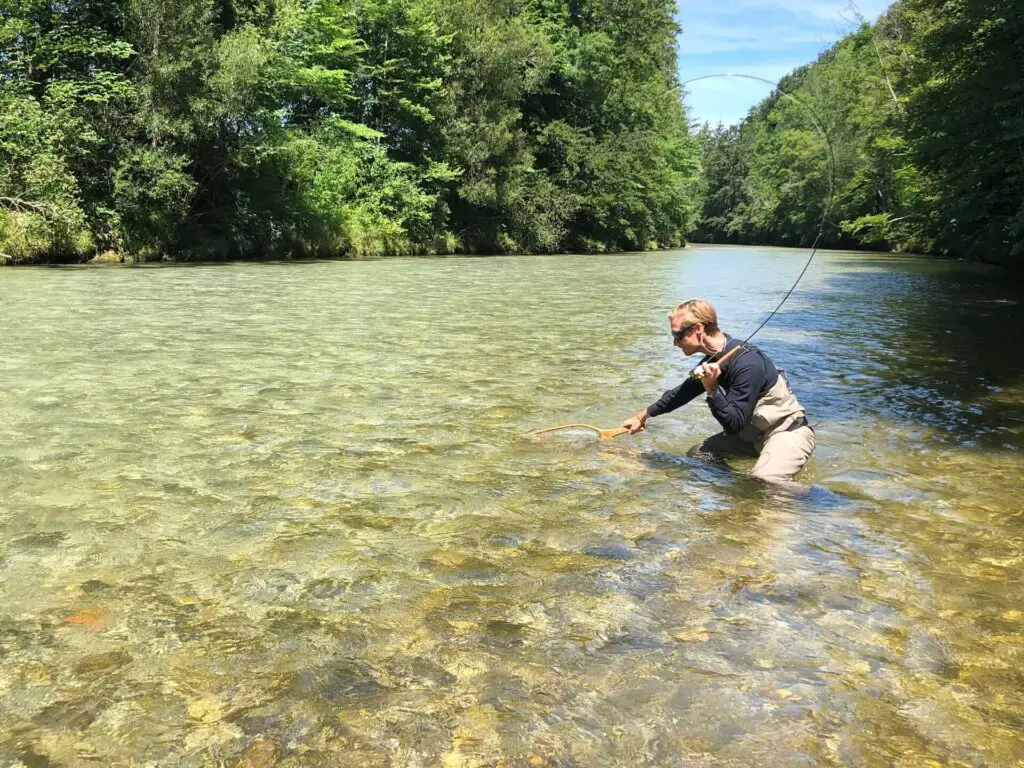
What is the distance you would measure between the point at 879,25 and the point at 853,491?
40.0 meters

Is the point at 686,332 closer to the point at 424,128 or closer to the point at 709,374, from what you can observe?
the point at 709,374

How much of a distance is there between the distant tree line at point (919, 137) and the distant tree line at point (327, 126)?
7.49 m

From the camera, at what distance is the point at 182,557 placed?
404 cm

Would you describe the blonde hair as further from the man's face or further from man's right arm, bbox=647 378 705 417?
man's right arm, bbox=647 378 705 417

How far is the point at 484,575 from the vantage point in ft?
12.9

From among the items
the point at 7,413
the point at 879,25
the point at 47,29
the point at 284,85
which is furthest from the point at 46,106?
the point at 879,25

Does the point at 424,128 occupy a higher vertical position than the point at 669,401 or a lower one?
higher

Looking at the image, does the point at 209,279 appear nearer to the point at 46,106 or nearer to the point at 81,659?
the point at 46,106

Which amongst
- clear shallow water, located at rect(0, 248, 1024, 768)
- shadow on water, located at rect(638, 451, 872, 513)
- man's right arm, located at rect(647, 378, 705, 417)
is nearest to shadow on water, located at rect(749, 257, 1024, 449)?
clear shallow water, located at rect(0, 248, 1024, 768)

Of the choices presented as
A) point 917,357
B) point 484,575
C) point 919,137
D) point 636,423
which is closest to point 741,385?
point 636,423

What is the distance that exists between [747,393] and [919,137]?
19601 mm

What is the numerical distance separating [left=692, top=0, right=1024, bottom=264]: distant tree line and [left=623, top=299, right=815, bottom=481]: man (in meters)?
2.72

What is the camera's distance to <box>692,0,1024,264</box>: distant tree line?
698 inches

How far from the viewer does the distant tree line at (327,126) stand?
24703 millimetres
